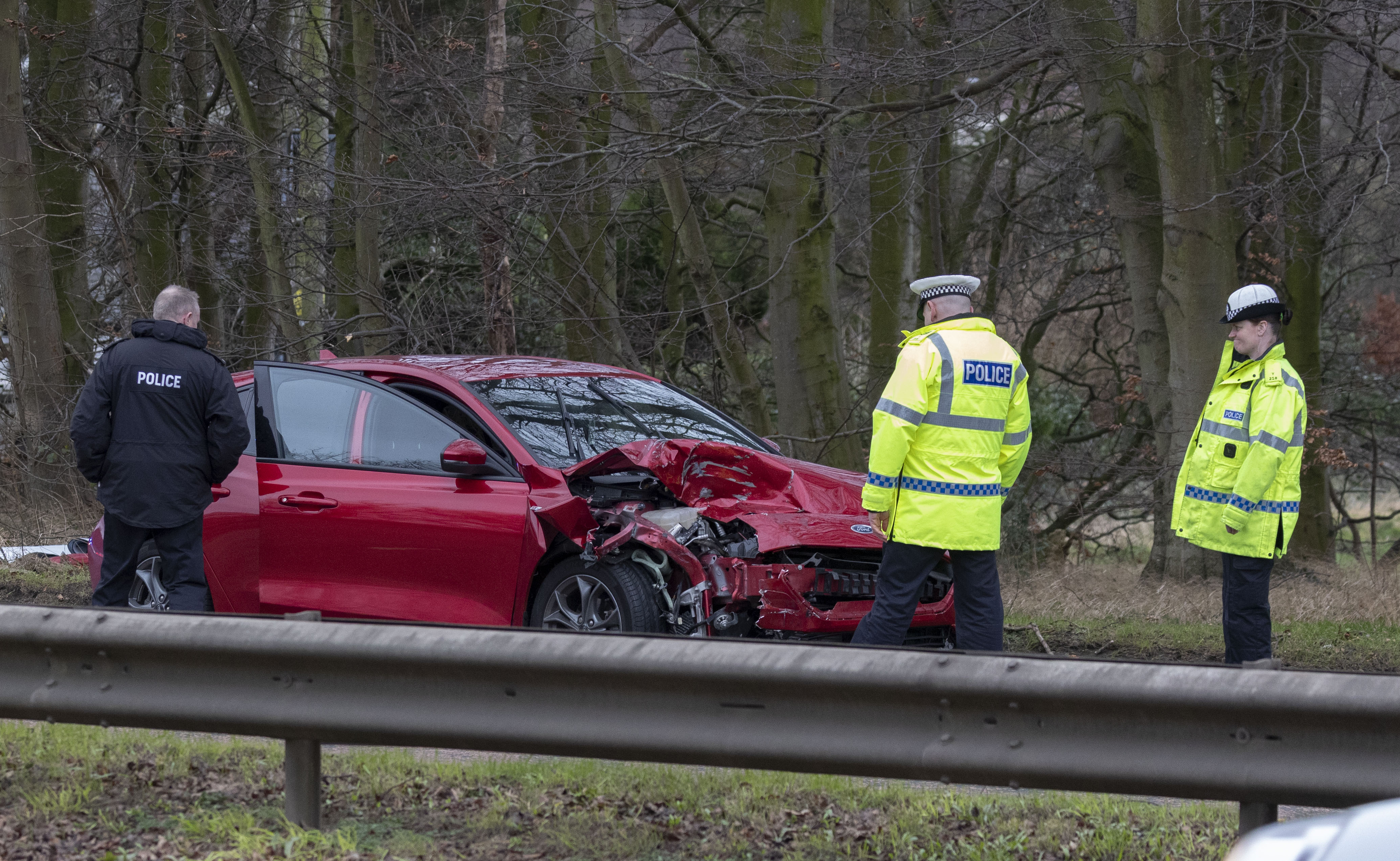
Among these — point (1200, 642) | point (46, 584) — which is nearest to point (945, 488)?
point (1200, 642)

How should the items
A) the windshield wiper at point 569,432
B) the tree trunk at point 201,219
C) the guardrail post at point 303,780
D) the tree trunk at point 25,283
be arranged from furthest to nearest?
the tree trunk at point 201,219 < the tree trunk at point 25,283 < the windshield wiper at point 569,432 < the guardrail post at point 303,780

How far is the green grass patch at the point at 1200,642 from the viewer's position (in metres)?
7.32

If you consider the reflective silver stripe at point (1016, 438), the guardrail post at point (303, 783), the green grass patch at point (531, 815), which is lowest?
the green grass patch at point (531, 815)

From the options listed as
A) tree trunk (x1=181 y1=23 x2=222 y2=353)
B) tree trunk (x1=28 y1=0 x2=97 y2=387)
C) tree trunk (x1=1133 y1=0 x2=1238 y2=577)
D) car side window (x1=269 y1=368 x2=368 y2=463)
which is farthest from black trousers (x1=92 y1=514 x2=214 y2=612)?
tree trunk (x1=28 y1=0 x2=97 y2=387)

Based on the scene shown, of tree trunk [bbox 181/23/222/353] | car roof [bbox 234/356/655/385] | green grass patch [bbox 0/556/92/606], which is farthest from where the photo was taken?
tree trunk [bbox 181/23/222/353]

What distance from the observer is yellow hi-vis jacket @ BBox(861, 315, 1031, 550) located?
5441mm

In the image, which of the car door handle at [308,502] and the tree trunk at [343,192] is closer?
the car door handle at [308,502]

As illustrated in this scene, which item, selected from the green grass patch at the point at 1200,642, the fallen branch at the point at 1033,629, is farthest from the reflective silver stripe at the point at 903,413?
the green grass patch at the point at 1200,642

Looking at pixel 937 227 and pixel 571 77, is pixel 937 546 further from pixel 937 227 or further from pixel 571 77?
pixel 937 227

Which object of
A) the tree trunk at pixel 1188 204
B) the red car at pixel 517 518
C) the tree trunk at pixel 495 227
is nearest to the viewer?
the red car at pixel 517 518

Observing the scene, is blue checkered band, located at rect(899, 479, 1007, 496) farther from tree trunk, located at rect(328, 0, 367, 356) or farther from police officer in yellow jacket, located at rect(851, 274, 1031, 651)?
tree trunk, located at rect(328, 0, 367, 356)

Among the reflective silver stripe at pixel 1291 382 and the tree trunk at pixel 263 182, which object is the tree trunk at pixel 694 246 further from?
the reflective silver stripe at pixel 1291 382

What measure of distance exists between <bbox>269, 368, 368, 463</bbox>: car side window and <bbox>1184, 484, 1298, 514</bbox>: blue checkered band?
157 inches

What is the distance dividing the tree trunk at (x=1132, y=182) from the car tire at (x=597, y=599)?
20.2ft
